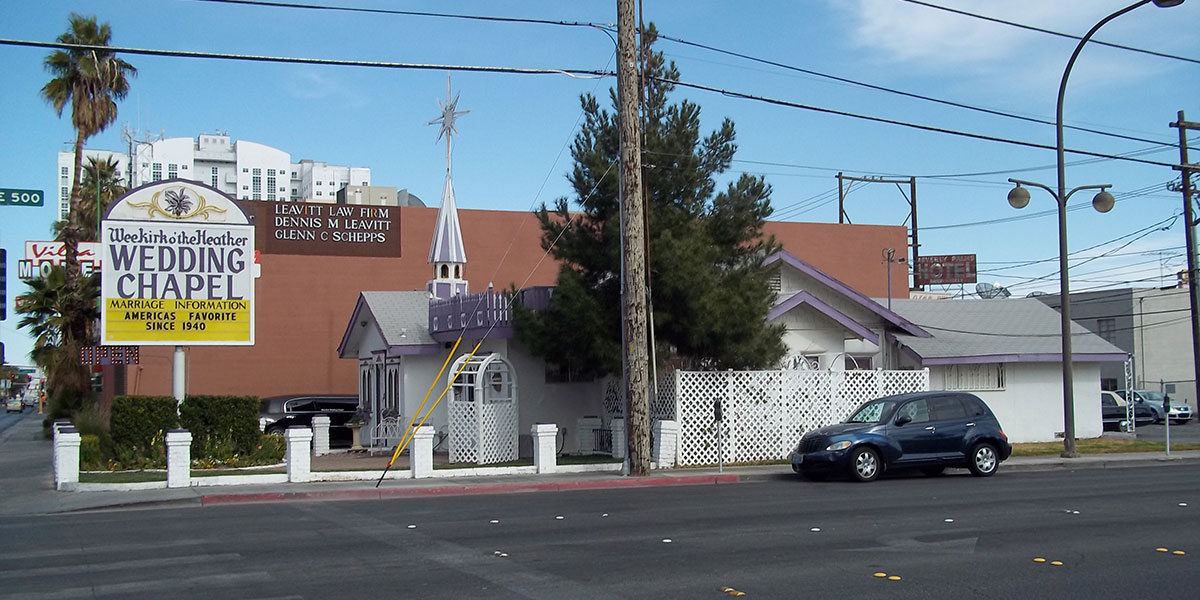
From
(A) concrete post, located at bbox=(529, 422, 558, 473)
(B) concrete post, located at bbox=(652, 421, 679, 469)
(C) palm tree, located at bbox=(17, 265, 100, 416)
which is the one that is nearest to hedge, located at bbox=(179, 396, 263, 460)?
(A) concrete post, located at bbox=(529, 422, 558, 473)

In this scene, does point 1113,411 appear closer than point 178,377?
No

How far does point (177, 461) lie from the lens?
1858 centimetres

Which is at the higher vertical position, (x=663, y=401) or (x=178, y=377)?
(x=178, y=377)

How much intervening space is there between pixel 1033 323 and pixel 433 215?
2278cm

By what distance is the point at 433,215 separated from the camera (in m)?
42.7

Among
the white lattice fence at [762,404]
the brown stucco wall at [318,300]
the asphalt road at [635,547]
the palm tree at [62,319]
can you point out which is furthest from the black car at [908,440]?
the palm tree at [62,319]

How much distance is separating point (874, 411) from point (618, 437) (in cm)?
555

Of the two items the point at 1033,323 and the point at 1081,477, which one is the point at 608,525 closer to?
the point at 1081,477

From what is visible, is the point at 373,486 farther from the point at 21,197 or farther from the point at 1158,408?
the point at 1158,408

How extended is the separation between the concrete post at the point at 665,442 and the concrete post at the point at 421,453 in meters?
4.64

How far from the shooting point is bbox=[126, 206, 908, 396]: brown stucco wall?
127 ft

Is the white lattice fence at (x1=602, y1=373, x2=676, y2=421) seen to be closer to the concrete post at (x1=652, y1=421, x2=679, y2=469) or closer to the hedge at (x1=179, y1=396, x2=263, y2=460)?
the concrete post at (x1=652, y1=421, x2=679, y2=469)

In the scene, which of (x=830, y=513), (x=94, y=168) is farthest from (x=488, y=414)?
(x=94, y=168)

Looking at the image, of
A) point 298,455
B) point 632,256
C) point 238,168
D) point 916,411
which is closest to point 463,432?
point 298,455
